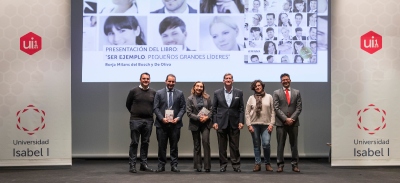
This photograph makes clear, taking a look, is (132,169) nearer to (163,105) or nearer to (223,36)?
(163,105)

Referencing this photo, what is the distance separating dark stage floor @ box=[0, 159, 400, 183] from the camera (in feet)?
23.4

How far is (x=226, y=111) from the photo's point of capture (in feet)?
26.1

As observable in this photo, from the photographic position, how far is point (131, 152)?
313 inches

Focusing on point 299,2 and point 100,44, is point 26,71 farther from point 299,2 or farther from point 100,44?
point 299,2

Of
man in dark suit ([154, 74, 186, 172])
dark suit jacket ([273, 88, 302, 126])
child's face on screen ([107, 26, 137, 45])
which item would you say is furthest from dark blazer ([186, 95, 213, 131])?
child's face on screen ([107, 26, 137, 45])

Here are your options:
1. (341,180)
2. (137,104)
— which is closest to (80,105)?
(137,104)

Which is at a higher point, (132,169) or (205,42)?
(205,42)

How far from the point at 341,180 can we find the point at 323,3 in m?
3.29

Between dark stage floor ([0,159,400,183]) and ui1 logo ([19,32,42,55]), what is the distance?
161 centimetres

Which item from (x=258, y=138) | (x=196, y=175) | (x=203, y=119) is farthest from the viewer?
(x=258, y=138)

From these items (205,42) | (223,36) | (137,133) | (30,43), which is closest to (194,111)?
(137,133)

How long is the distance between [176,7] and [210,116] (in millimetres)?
2107

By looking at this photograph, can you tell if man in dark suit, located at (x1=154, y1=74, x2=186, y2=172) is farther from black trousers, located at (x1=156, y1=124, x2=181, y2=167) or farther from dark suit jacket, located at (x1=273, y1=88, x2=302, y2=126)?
dark suit jacket, located at (x1=273, y1=88, x2=302, y2=126)

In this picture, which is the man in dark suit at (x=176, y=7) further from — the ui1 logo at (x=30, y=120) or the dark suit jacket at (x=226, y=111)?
the ui1 logo at (x=30, y=120)
